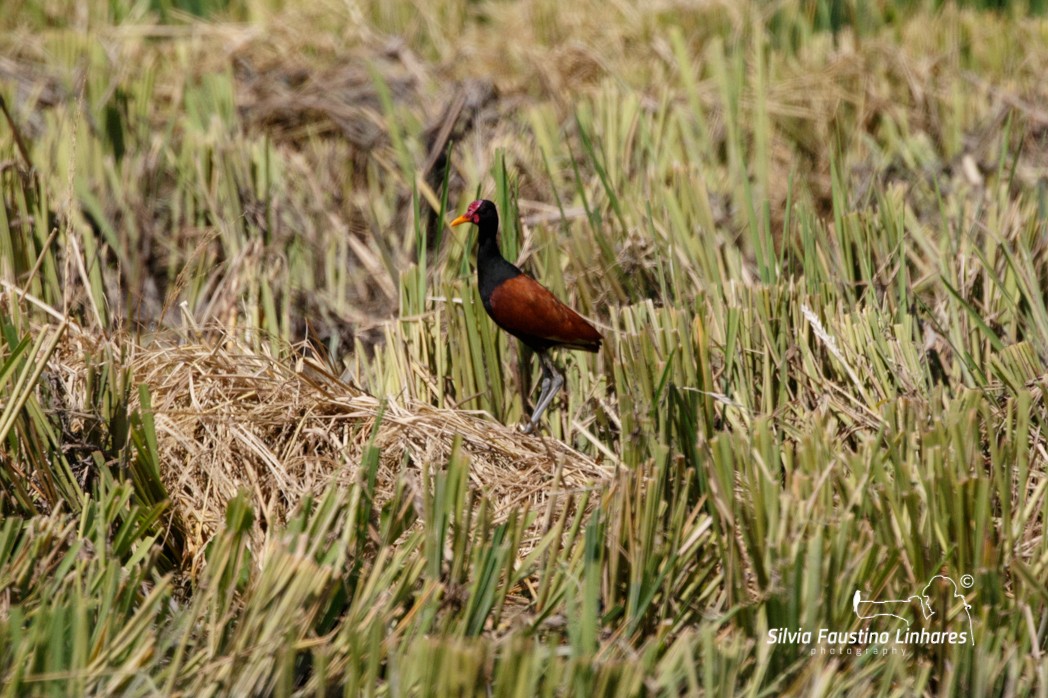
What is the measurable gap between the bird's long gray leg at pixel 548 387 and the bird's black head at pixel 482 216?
39cm

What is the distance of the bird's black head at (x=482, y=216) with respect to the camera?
3.29 metres

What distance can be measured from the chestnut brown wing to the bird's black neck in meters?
0.03

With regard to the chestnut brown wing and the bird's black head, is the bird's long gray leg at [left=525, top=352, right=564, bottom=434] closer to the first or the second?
the chestnut brown wing

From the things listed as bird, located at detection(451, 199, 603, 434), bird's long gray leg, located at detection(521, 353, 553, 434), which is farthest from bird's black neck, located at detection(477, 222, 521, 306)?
bird's long gray leg, located at detection(521, 353, 553, 434)

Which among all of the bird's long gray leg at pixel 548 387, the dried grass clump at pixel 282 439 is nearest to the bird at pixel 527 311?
the bird's long gray leg at pixel 548 387

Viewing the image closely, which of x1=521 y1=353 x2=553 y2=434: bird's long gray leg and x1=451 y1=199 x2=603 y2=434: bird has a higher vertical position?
x1=451 y1=199 x2=603 y2=434: bird

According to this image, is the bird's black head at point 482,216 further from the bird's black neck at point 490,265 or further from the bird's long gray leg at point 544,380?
the bird's long gray leg at point 544,380

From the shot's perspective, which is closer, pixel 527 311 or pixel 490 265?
pixel 527 311

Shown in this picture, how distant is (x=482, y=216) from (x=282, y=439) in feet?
3.01

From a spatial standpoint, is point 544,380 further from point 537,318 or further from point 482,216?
point 482,216

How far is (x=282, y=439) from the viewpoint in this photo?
A: 274 cm

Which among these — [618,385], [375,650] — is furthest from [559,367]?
[375,650]

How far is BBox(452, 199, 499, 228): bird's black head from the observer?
10.8ft

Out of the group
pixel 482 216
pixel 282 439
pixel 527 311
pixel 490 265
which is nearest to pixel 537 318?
pixel 527 311
